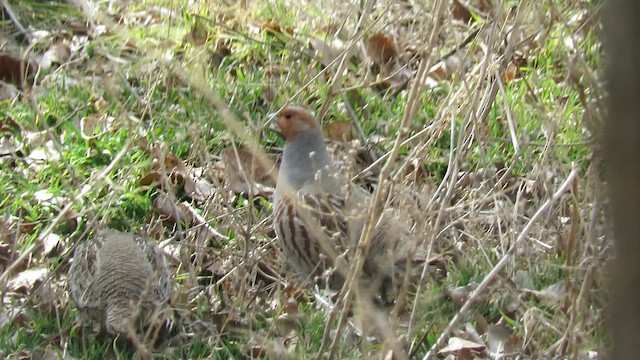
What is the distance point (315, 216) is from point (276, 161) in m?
1.47

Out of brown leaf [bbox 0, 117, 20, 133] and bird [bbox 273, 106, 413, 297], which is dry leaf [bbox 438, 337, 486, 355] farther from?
brown leaf [bbox 0, 117, 20, 133]

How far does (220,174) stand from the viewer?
561 cm

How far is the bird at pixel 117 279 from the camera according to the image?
172 inches

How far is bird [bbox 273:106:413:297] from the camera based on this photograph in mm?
4348

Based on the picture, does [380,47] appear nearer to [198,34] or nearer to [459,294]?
[198,34]

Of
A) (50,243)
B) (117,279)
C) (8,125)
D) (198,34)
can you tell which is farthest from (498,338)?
(8,125)

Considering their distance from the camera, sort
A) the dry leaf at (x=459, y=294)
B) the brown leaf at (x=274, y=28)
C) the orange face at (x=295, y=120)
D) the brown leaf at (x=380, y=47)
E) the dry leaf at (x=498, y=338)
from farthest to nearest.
Answer: the brown leaf at (x=274, y=28), the brown leaf at (x=380, y=47), the orange face at (x=295, y=120), the dry leaf at (x=459, y=294), the dry leaf at (x=498, y=338)

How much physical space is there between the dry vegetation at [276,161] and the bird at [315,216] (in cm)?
10

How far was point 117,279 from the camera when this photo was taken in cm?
453

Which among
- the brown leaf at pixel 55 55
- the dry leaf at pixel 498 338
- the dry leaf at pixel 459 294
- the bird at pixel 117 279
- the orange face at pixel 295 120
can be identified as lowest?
the brown leaf at pixel 55 55

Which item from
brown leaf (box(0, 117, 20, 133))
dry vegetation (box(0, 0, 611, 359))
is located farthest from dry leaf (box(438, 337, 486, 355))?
brown leaf (box(0, 117, 20, 133))

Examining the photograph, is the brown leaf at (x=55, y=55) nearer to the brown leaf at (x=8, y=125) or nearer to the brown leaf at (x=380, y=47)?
the brown leaf at (x=8, y=125)

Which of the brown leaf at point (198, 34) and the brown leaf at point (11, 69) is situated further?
the brown leaf at point (11, 69)

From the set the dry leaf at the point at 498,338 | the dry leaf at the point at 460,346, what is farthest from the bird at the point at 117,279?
the dry leaf at the point at 498,338
